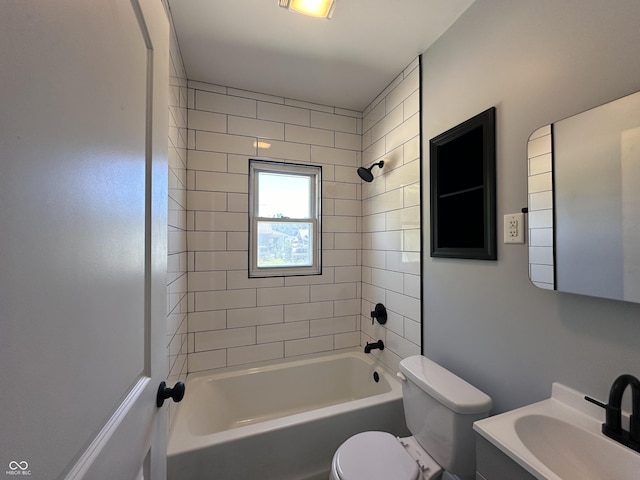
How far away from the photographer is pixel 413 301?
5.54 feet

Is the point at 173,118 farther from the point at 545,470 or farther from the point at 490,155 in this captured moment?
the point at 545,470

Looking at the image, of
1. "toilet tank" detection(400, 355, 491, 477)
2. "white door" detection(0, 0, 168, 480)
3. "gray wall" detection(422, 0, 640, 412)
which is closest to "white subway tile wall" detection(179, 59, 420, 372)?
"gray wall" detection(422, 0, 640, 412)

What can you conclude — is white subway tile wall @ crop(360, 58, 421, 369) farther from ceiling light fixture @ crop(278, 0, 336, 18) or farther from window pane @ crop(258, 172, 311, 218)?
ceiling light fixture @ crop(278, 0, 336, 18)

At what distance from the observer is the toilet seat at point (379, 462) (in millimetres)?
1045

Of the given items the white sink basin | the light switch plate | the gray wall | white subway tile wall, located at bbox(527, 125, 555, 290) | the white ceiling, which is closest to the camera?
the white sink basin

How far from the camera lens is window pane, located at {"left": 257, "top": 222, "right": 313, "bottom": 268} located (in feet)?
6.94

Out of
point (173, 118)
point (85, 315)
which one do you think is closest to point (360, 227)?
point (173, 118)

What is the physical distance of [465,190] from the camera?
4.45ft

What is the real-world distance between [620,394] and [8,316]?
4.26 ft

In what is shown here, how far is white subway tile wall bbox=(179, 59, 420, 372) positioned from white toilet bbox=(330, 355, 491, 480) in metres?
0.46

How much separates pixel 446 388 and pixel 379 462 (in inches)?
16.7

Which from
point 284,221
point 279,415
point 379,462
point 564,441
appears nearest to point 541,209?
point 564,441

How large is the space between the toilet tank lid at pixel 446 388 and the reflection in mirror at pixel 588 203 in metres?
0.53

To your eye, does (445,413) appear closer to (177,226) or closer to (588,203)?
(588,203)
